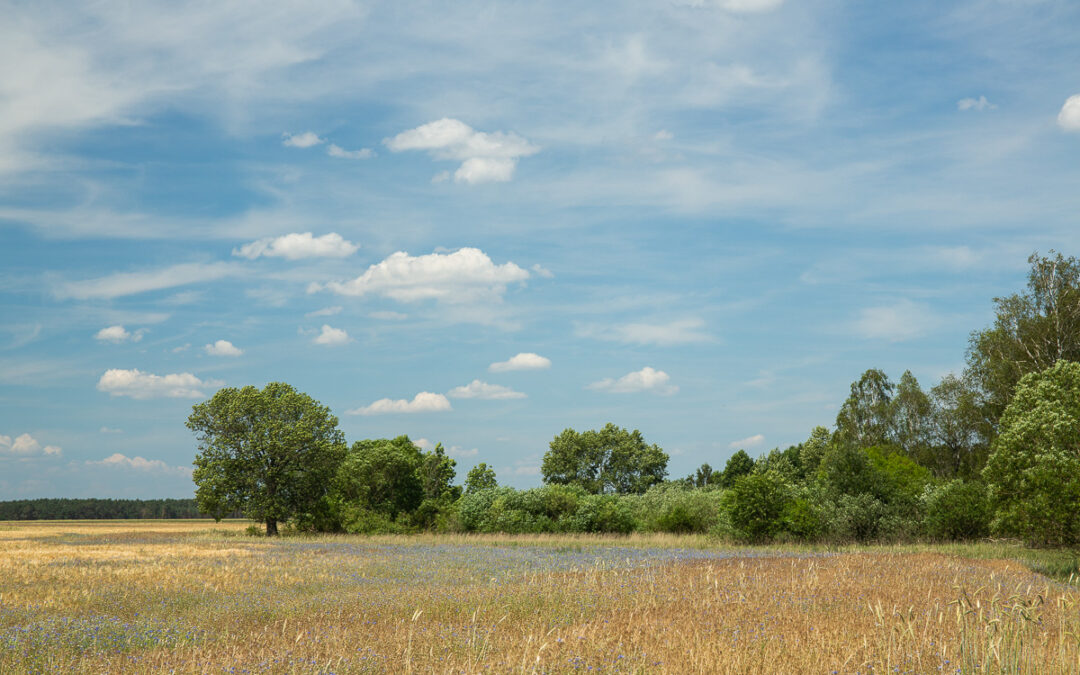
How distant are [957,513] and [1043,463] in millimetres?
13366

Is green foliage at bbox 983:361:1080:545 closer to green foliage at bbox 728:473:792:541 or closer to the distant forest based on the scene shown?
green foliage at bbox 728:473:792:541

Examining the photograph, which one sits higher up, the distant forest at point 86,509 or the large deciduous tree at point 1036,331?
the large deciduous tree at point 1036,331

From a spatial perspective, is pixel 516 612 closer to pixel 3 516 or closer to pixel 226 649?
pixel 226 649

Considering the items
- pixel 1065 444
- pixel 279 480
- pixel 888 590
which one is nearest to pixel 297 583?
pixel 888 590

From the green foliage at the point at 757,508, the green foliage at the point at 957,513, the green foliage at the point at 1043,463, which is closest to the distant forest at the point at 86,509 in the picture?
the green foliage at the point at 757,508

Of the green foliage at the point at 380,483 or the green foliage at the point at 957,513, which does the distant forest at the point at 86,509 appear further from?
the green foliage at the point at 957,513

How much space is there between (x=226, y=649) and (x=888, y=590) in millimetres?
12561

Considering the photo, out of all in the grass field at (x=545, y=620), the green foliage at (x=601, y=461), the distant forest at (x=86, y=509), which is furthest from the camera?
the distant forest at (x=86, y=509)

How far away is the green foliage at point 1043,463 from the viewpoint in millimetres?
25625

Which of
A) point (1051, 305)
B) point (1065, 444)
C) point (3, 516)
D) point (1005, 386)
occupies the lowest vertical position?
point (3, 516)

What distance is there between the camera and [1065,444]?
2677 centimetres

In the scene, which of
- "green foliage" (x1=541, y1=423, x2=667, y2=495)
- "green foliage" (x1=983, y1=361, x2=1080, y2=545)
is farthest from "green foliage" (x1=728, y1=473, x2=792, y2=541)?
"green foliage" (x1=541, y1=423, x2=667, y2=495)

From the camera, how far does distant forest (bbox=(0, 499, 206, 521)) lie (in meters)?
145

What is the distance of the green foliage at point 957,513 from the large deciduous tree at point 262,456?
4218 cm
